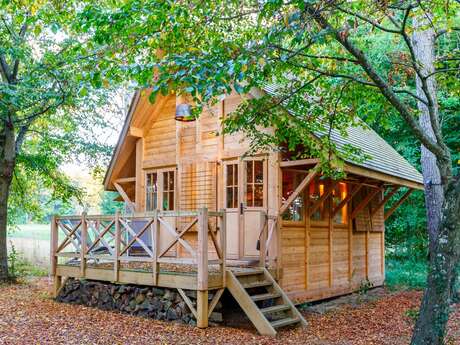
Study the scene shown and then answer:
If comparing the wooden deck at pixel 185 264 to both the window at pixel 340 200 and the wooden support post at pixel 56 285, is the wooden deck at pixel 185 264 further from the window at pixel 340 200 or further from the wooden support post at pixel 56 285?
the window at pixel 340 200

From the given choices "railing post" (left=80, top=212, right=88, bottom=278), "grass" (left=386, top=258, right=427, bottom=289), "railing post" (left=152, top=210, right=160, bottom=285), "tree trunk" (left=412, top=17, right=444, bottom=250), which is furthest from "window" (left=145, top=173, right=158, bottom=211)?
"grass" (left=386, top=258, right=427, bottom=289)

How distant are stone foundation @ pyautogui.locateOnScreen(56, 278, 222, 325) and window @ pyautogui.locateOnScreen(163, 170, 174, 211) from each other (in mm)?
2470

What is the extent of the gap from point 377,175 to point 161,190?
15.9 feet

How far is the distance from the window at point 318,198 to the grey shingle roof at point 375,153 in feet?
3.49

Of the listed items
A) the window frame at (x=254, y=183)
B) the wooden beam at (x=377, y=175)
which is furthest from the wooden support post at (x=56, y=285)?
the wooden beam at (x=377, y=175)

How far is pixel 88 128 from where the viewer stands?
14.1 meters

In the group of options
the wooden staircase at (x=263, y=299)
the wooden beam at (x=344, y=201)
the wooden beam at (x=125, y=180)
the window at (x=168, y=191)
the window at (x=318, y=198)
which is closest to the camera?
the wooden staircase at (x=263, y=299)

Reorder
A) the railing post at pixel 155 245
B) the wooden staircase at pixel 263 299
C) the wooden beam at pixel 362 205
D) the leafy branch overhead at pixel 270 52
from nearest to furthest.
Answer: the leafy branch overhead at pixel 270 52, the wooden staircase at pixel 263 299, the railing post at pixel 155 245, the wooden beam at pixel 362 205

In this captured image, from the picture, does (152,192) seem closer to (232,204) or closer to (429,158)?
(232,204)

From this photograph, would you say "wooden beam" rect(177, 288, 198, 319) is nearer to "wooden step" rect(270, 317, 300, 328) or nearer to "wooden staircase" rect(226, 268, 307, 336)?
"wooden staircase" rect(226, 268, 307, 336)

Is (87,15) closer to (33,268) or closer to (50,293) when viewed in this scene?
(50,293)

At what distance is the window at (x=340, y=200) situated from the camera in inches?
423

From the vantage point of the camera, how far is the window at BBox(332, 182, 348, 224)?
10750mm

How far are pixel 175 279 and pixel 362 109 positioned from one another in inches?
169
